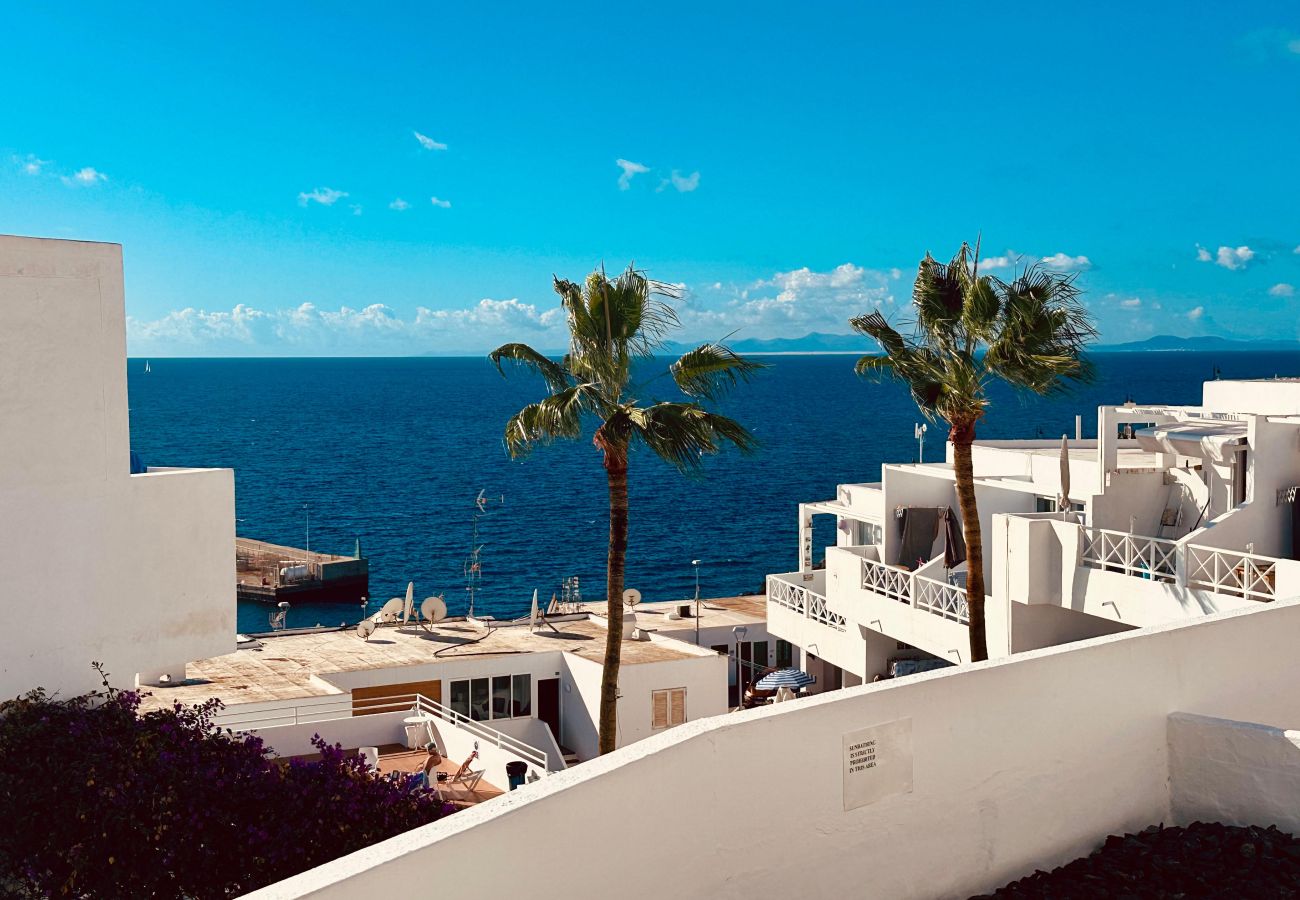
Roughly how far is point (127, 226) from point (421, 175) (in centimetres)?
6772

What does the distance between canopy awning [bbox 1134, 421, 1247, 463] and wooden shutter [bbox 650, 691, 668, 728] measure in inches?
503

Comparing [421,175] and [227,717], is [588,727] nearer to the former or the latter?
[227,717]

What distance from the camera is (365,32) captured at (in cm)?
14212

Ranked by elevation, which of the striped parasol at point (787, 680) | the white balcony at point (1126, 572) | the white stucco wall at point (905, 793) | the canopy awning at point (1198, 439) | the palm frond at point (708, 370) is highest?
the palm frond at point (708, 370)

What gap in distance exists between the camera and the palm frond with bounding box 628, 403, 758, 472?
19031 mm

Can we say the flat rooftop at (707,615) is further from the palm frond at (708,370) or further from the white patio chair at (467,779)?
the palm frond at (708,370)

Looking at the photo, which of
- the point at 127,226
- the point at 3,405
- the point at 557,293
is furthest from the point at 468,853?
the point at 127,226

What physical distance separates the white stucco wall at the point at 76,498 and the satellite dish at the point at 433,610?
21.1 metres

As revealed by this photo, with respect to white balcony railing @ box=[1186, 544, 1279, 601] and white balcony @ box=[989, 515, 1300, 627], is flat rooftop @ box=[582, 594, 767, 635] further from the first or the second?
white balcony railing @ box=[1186, 544, 1279, 601]

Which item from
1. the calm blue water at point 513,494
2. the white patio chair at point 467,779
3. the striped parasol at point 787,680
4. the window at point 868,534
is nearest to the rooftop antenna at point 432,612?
the striped parasol at point 787,680

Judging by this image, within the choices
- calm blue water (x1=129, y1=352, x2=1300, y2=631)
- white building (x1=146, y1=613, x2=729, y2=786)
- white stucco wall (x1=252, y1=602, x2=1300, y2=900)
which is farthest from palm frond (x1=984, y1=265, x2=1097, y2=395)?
calm blue water (x1=129, y1=352, x2=1300, y2=631)

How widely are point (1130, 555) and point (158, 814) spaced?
17426mm

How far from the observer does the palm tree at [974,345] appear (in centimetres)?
2062

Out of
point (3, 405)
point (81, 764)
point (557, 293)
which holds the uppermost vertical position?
point (557, 293)
